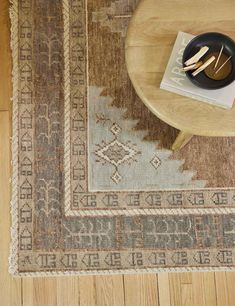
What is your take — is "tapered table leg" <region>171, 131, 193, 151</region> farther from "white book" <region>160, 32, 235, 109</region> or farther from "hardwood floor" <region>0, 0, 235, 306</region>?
"hardwood floor" <region>0, 0, 235, 306</region>

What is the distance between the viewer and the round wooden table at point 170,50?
1091 mm

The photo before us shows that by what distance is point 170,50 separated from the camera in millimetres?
1144

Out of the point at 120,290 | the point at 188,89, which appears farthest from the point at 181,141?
the point at 120,290

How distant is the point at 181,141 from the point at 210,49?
0.31m

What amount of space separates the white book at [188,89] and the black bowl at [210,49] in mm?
14

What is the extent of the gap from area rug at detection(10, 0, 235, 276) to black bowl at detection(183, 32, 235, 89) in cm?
35

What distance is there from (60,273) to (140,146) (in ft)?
1.50

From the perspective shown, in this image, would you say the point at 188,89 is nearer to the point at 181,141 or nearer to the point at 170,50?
the point at 170,50

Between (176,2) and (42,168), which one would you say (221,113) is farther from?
(42,168)

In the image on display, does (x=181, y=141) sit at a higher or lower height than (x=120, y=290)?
higher

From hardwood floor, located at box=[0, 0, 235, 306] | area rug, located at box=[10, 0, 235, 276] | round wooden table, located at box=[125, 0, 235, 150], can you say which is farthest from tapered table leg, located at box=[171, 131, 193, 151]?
hardwood floor, located at box=[0, 0, 235, 306]

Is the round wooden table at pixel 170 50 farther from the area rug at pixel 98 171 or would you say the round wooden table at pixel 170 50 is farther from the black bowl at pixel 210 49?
the area rug at pixel 98 171

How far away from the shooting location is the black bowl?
109cm

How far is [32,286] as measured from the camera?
133 centimetres
